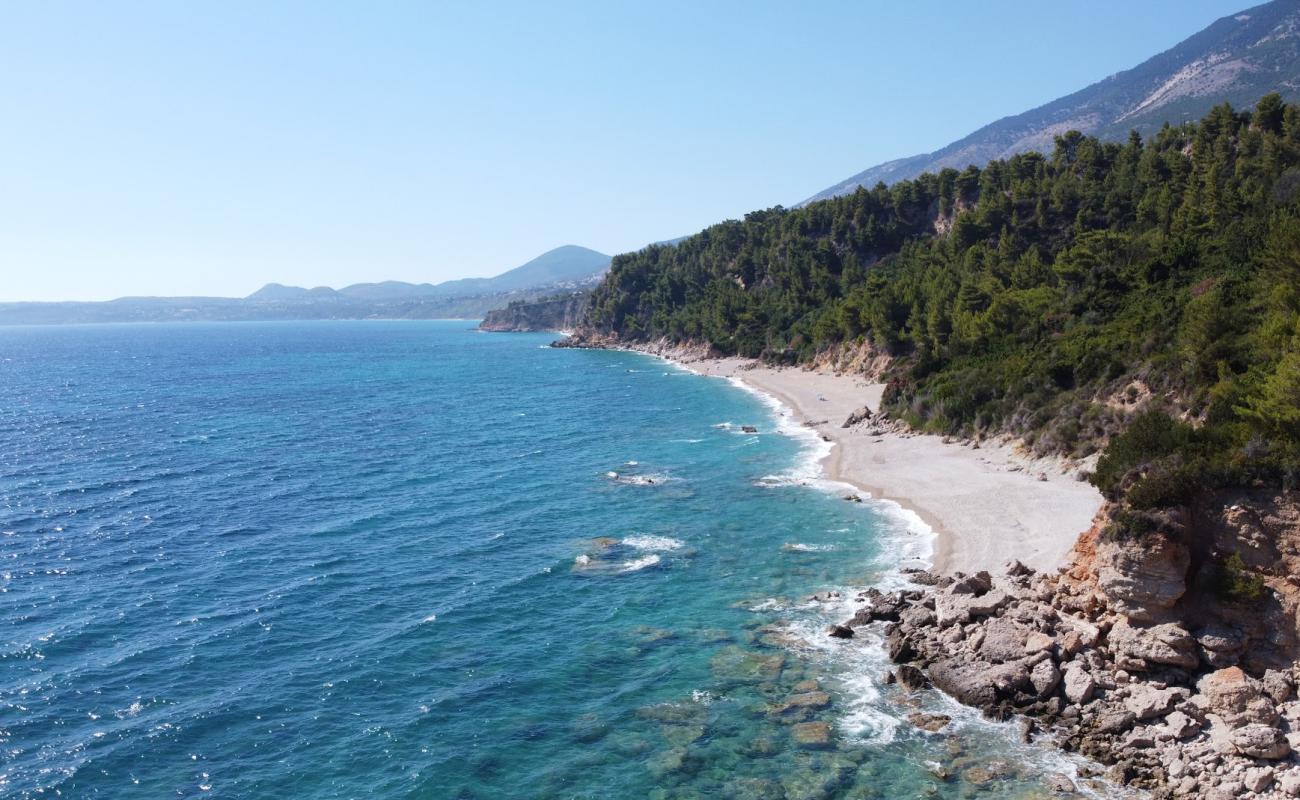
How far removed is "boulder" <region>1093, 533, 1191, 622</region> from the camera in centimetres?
2822

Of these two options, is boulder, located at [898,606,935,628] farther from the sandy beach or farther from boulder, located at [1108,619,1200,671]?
boulder, located at [1108,619,1200,671]

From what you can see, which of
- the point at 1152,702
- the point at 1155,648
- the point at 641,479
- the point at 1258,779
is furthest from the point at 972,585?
the point at 641,479

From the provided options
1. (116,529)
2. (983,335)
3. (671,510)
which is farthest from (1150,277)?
(116,529)

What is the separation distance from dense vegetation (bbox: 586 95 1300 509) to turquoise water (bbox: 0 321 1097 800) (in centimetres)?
1410

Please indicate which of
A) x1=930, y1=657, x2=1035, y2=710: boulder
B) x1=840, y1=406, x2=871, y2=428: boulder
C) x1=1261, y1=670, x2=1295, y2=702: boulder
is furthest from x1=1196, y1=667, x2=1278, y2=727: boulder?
x1=840, y1=406, x2=871, y2=428: boulder

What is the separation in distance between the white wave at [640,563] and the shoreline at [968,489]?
14.2m

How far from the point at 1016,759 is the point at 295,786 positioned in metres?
21.8

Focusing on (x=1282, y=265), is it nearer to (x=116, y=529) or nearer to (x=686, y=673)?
(x=686, y=673)

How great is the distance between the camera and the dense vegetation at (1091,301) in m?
A: 33.4

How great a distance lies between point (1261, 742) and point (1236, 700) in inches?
70.3

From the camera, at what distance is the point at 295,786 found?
973 inches

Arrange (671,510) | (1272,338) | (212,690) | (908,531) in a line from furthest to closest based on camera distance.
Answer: (671,510), (908,531), (1272,338), (212,690)

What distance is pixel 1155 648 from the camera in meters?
27.6

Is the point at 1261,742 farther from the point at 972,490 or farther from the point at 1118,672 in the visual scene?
the point at 972,490
